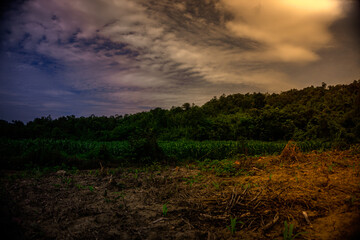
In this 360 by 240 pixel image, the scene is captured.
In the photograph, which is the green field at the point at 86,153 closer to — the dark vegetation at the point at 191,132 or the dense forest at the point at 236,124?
the dark vegetation at the point at 191,132

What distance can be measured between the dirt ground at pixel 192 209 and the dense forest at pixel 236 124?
11692 mm

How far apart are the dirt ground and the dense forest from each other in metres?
11.7

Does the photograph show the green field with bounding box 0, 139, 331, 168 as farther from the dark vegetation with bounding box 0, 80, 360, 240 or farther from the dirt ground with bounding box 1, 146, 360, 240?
the dirt ground with bounding box 1, 146, 360, 240

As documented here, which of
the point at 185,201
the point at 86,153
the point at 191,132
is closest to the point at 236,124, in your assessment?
the point at 191,132

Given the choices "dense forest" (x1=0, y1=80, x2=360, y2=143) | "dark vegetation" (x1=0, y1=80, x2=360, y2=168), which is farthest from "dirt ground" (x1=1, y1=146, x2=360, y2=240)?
"dense forest" (x1=0, y1=80, x2=360, y2=143)

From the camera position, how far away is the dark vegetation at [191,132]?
908cm

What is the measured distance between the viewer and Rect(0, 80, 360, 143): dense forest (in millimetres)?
16388

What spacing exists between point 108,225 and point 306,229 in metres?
2.66

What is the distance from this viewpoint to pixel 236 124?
73.5 feet

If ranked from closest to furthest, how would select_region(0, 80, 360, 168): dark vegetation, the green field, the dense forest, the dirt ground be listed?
the dirt ground → the green field → select_region(0, 80, 360, 168): dark vegetation → the dense forest

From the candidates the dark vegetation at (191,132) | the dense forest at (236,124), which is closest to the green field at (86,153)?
the dark vegetation at (191,132)

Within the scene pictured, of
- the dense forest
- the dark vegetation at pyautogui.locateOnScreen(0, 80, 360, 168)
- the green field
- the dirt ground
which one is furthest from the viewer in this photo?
the dense forest

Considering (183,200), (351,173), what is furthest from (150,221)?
(351,173)

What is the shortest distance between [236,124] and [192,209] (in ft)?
65.7
